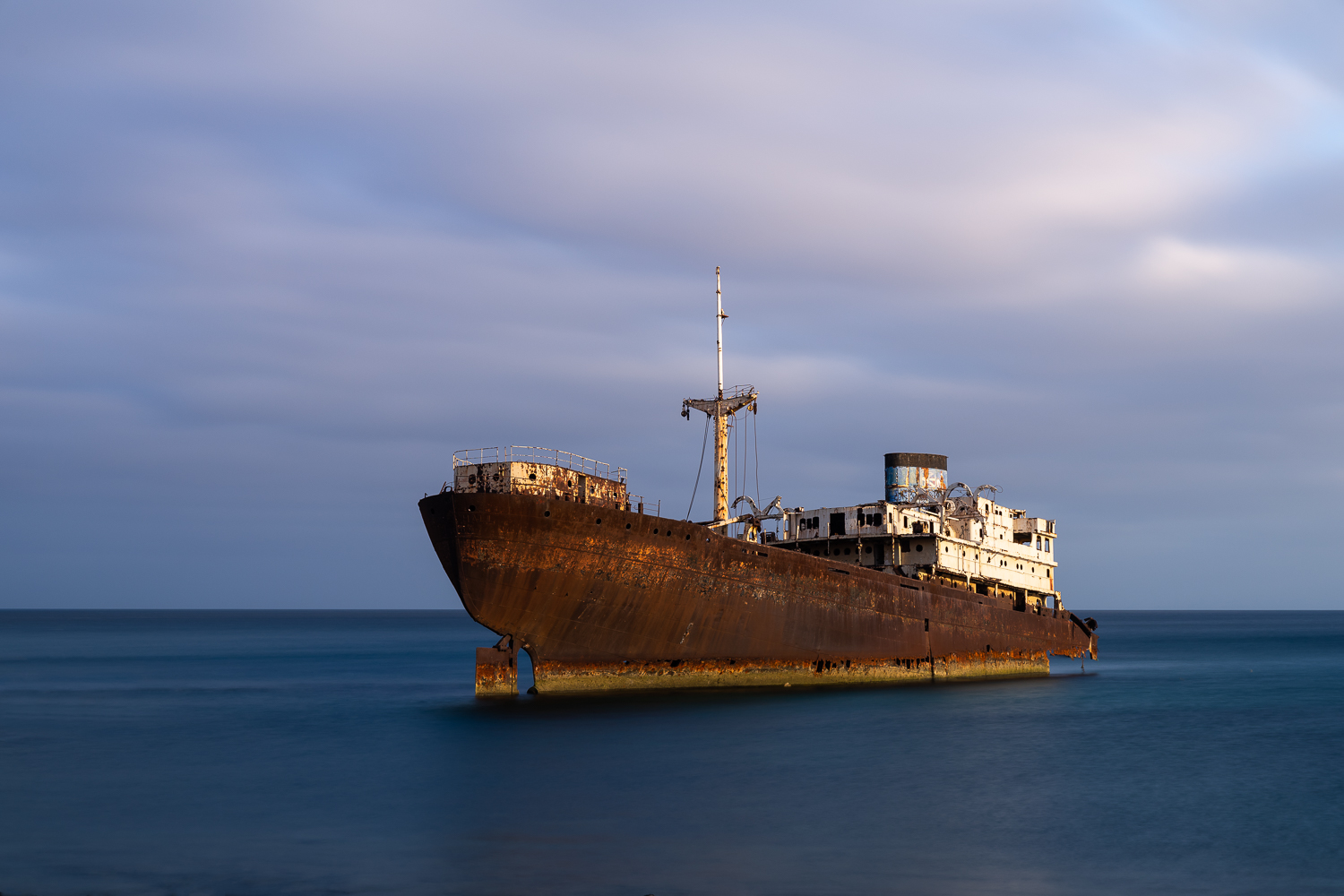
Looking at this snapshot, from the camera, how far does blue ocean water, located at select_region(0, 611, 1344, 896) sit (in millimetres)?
14305

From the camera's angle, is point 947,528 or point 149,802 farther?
point 947,528

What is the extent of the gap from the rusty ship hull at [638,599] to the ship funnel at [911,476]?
9.64 meters

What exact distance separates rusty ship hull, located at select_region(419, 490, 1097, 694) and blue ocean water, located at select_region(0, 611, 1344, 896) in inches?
41.1

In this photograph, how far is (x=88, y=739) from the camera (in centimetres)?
2620

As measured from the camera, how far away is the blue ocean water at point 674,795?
14.3 m

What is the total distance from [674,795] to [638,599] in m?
9.99

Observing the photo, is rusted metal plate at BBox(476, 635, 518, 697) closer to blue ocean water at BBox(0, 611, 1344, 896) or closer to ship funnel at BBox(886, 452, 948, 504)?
blue ocean water at BBox(0, 611, 1344, 896)

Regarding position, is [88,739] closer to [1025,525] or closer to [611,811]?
[611,811]

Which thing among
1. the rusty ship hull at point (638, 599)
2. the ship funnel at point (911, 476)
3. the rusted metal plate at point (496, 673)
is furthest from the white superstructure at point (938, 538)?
the rusted metal plate at point (496, 673)

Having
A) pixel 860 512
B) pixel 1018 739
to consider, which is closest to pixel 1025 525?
pixel 860 512

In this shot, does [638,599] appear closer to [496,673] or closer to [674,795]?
[496,673]

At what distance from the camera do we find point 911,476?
146ft

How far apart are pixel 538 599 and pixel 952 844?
45.9 ft

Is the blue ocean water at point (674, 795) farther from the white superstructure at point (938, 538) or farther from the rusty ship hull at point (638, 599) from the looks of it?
the white superstructure at point (938, 538)
